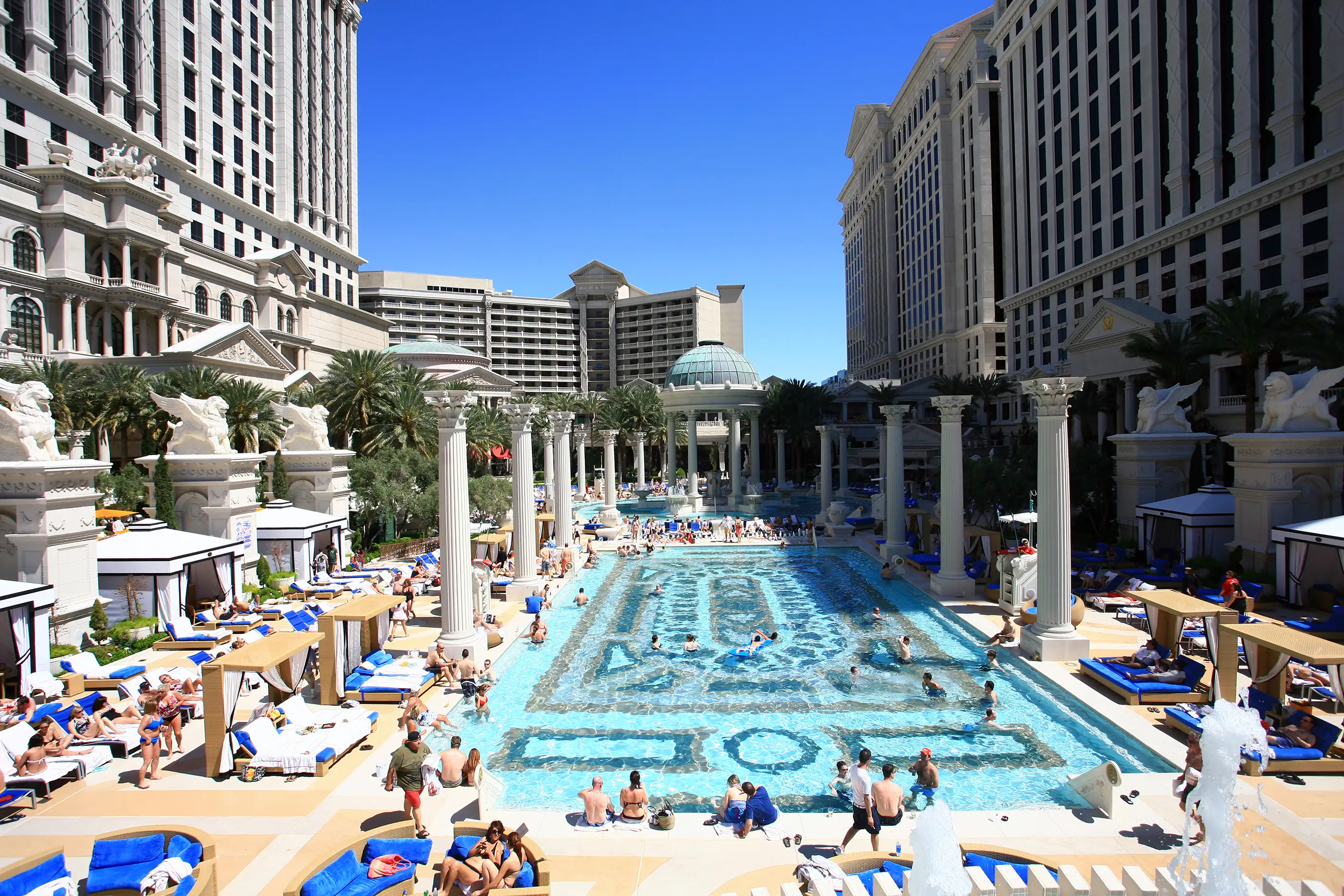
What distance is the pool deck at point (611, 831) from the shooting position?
852 cm

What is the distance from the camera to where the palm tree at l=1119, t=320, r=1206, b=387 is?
Answer: 32656 mm

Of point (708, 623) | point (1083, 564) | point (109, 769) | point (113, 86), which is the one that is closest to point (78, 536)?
point (109, 769)

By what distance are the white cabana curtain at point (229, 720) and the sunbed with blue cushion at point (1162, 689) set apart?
16307mm

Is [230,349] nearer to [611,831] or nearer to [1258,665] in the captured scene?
[611,831]

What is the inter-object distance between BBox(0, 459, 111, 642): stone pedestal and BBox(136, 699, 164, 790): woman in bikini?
7.36 m

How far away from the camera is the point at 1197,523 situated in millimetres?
24391

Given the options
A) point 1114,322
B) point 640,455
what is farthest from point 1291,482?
point 640,455

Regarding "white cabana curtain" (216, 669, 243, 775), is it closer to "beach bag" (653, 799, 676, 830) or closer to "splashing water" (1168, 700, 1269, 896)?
"beach bag" (653, 799, 676, 830)

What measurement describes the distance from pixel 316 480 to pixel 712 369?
118ft

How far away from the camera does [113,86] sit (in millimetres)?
47031

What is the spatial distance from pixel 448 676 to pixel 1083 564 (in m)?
22.8

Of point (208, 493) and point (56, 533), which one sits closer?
point (56, 533)

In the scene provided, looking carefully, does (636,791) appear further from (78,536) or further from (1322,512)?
(1322,512)

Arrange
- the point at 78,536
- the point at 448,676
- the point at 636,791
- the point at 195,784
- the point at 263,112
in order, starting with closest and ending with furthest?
the point at 636,791, the point at 195,784, the point at 448,676, the point at 78,536, the point at 263,112
